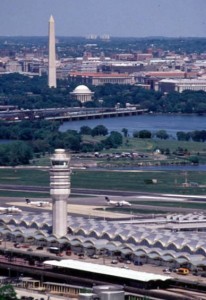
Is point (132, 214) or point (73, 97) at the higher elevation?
point (132, 214)

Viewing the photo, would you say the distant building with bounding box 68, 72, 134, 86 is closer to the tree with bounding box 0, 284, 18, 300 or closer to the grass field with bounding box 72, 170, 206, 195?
the grass field with bounding box 72, 170, 206, 195

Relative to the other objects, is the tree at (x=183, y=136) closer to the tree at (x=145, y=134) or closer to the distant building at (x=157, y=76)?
the tree at (x=145, y=134)

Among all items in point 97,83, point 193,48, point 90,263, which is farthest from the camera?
point 193,48

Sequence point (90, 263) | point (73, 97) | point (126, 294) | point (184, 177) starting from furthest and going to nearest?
1. point (73, 97)
2. point (184, 177)
3. point (90, 263)
4. point (126, 294)

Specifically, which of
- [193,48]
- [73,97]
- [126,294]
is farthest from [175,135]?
[193,48]

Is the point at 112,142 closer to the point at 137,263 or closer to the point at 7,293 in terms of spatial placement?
the point at 137,263

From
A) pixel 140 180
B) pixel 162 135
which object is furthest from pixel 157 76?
pixel 140 180

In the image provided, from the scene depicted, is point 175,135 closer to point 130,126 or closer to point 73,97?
point 130,126
